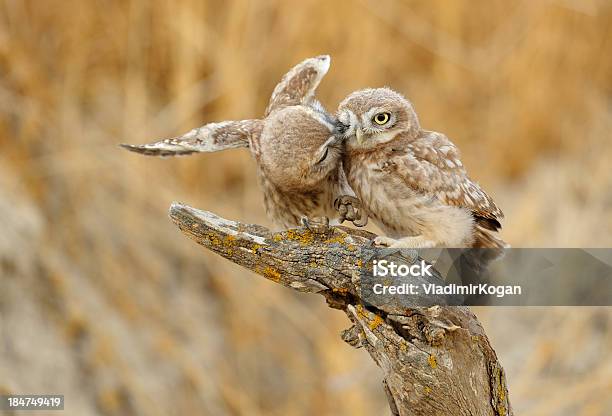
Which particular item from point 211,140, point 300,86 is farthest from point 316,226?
point 300,86

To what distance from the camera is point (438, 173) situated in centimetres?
237

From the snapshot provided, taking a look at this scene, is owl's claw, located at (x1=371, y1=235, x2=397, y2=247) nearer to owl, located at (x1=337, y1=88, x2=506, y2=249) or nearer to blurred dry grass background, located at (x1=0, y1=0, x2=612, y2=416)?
owl, located at (x1=337, y1=88, x2=506, y2=249)

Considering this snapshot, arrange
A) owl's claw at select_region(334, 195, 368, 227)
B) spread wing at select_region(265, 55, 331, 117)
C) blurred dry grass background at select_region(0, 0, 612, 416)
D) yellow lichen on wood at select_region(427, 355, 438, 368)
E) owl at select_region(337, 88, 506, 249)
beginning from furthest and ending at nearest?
1. blurred dry grass background at select_region(0, 0, 612, 416)
2. spread wing at select_region(265, 55, 331, 117)
3. owl's claw at select_region(334, 195, 368, 227)
4. owl at select_region(337, 88, 506, 249)
5. yellow lichen on wood at select_region(427, 355, 438, 368)

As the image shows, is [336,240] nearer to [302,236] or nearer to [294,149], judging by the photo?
[302,236]

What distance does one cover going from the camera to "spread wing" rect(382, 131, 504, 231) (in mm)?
2348

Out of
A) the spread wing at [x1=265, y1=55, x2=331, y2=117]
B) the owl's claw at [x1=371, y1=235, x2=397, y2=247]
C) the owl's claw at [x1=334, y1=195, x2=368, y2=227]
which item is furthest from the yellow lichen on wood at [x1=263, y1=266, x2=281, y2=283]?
the spread wing at [x1=265, y1=55, x2=331, y2=117]

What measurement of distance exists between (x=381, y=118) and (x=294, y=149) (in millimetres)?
275

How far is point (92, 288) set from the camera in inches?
192

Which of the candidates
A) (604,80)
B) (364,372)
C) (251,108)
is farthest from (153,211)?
(604,80)

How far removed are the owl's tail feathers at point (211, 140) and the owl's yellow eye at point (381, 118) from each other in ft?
1.51

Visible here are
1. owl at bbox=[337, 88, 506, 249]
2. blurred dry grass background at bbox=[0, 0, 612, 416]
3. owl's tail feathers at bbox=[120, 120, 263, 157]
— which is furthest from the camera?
blurred dry grass background at bbox=[0, 0, 612, 416]

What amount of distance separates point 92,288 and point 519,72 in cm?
353

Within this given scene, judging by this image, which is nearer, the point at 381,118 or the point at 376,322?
the point at 376,322

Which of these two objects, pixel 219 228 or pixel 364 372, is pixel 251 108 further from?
pixel 219 228
